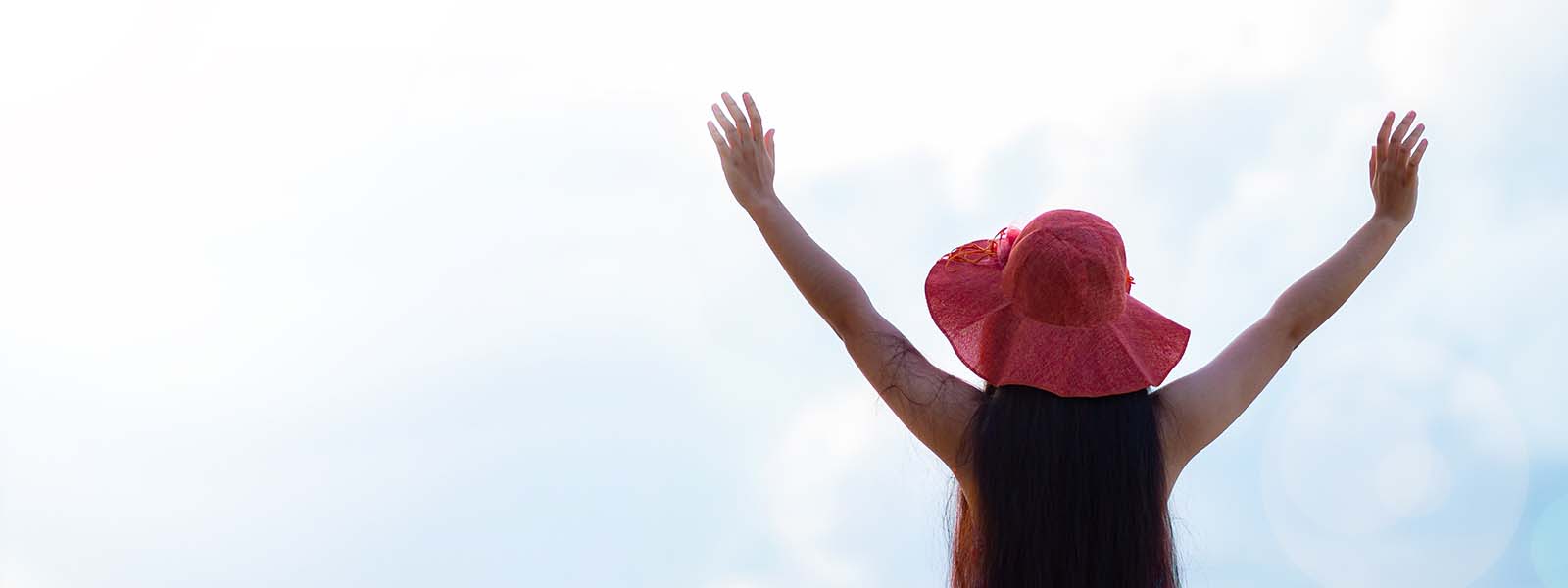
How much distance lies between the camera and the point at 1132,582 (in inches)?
148

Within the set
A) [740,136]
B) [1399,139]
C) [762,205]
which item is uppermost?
[1399,139]

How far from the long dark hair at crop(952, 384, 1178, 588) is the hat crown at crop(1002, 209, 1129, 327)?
254 mm

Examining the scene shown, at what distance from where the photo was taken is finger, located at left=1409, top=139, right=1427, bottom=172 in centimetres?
472

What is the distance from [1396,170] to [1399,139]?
5.0 inches

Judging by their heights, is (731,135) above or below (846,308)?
above

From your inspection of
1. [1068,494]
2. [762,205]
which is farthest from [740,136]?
[1068,494]

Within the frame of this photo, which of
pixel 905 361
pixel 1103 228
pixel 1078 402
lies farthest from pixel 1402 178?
pixel 905 361

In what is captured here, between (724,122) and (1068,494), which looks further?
(724,122)

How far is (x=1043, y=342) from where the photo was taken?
395cm

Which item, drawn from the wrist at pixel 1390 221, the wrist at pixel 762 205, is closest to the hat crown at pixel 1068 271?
the wrist at pixel 762 205

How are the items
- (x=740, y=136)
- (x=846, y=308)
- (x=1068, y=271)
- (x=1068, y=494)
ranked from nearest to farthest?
(x=1068, y=494) → (x=1068, y=271) → (x=846, y=308) → (x=740, y=136)

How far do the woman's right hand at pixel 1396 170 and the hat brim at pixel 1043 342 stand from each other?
1.08 metres

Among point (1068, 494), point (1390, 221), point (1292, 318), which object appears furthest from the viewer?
point (1390, 221)

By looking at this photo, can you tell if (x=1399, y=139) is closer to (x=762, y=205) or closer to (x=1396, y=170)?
(x=1396, y=170)
